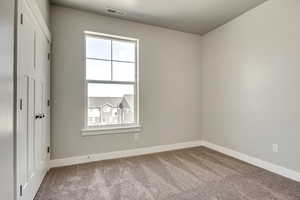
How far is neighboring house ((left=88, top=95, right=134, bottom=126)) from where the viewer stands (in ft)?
10.2

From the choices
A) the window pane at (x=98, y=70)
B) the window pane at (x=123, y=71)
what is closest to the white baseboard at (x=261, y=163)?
the window pane at (x=123, y=71)

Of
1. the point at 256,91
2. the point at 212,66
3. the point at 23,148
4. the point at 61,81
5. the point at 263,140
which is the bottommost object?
the point at 263,140

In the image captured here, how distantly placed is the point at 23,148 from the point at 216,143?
347 centimetres

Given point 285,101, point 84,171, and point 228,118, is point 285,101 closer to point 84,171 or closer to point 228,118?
point 228,118

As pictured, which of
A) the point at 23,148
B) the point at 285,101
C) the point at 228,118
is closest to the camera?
the point at 23,148

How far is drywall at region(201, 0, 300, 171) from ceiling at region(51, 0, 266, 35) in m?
0.30

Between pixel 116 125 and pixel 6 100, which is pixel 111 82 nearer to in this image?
pixel 116 125

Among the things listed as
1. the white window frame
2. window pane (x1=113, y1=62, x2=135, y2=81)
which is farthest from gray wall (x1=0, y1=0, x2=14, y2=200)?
window pane (x1=113, y1=62, x2=135, y2=81)

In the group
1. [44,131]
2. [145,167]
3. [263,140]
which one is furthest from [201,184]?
[44,131]

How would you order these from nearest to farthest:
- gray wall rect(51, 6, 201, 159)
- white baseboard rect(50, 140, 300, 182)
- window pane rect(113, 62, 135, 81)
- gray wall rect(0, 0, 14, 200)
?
1. gray wall rect(0, 0, 14, 200)
2. white baseboard rect(50, 140, 300, 182)
3. gray wall rect(51, 6, 201, 159)
4. window pane rect(113, 62, 135, 81)

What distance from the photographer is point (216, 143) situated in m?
3.65

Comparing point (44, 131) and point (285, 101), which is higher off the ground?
point (285, 101)

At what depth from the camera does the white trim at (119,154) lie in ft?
9.20

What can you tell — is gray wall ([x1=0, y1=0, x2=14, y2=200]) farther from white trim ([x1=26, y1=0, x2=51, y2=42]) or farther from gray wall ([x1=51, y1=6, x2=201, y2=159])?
gray wall ([x1=51, y1=6, x2=201, y2=159])
